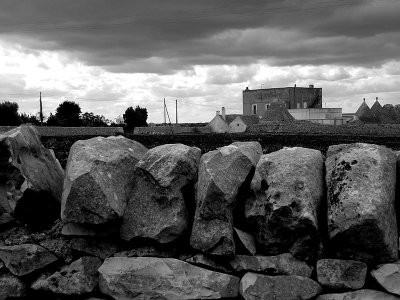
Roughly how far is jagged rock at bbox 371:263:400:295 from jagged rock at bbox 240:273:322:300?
0.47 metres

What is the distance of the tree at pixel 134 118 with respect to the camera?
3314 inches

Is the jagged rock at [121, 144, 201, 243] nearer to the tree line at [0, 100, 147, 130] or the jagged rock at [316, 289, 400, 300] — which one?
the jagged rock at [316, 289, 400, 300]

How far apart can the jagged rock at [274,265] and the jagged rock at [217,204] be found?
0.48 ft

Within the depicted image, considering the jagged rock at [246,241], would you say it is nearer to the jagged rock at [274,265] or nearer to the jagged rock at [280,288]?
the jagged rock at [274,265]

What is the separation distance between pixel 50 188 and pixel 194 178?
1.47 meters

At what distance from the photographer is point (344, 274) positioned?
423 centimetres

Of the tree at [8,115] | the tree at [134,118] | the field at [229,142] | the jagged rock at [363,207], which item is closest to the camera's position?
the jagged rock at [363,207]

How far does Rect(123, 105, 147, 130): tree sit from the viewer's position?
276 ft

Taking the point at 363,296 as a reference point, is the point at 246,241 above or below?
above

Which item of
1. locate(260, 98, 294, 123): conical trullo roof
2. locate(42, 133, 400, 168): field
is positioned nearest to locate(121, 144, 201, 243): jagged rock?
locate(42, 133, 400, 168): field

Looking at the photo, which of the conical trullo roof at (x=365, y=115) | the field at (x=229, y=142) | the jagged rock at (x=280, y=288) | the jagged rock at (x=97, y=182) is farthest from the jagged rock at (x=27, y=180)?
the conical trullo roof at (x=365, y=115)

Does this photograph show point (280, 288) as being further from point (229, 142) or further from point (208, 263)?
point (229, 142)

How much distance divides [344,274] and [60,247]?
253 cm

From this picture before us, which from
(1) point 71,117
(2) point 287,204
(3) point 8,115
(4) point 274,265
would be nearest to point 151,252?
(4) point 274,265
